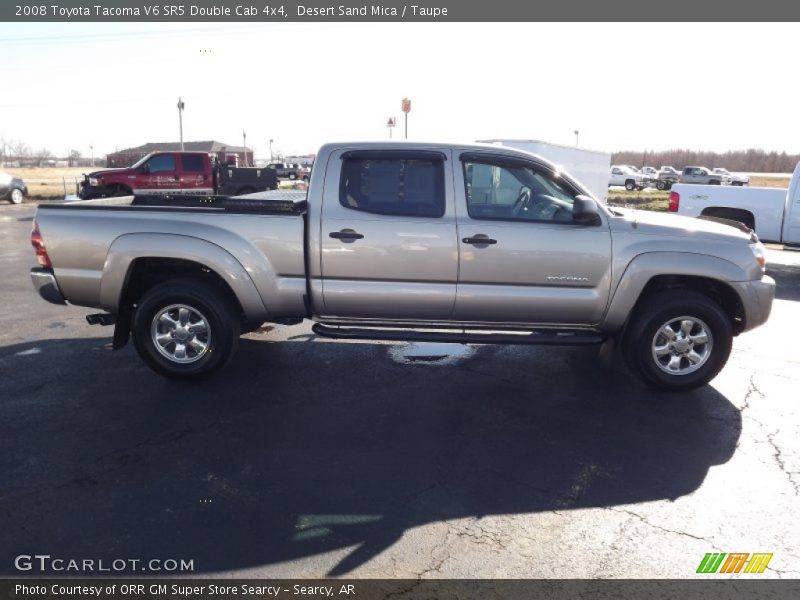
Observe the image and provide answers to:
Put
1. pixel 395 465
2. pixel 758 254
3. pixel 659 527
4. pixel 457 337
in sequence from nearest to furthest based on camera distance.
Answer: pixel 659 527, pixel 395 465, pixel 457 337, pixel 758 254

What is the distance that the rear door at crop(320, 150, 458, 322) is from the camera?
15.1 ft

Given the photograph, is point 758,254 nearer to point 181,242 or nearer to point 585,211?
point 585,211

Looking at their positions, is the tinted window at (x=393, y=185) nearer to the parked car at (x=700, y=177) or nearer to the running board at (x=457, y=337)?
the running board at (x=457, y=337)

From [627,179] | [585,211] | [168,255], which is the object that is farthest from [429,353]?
[627,179]

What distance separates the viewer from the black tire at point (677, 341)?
15.4ft

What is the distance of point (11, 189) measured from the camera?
22.3 meters

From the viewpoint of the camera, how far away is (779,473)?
3654 mm

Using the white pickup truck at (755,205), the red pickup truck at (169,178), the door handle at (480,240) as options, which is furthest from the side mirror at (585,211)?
the red pickup truck at (169,178)

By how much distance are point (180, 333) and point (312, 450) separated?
1795 mm

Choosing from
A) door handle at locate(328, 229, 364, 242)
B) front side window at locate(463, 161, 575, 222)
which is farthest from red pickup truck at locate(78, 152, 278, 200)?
front side window at locate(463, 161, 575, 222)

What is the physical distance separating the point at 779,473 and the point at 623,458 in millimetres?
960

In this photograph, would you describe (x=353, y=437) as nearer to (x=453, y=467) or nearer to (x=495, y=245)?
(x=453, y=467)

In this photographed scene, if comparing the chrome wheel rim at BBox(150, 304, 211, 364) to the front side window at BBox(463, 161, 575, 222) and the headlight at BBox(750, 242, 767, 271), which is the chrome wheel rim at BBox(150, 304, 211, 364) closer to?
the front side window at BBox(463, 161, 575, 222)

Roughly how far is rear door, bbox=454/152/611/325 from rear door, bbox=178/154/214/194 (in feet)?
54.6
